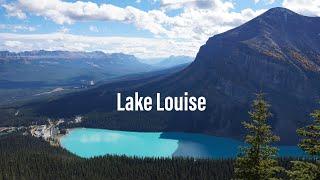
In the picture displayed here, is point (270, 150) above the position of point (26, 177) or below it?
above

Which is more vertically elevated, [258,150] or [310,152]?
[310,152]

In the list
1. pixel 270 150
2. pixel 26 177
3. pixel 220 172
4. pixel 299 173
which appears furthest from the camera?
pixel 220 172

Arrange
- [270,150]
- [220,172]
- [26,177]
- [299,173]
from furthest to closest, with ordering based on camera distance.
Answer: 1. [220,172]
2. [26,177]
3. [270,150]
4. [299,173]

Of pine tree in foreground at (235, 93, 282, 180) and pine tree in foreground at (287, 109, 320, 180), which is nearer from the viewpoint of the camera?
pine tree in foreground at (287, 109, 320, 180)

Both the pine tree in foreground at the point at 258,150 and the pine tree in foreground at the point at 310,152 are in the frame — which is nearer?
the pine tree in foreground at the point at 310,152

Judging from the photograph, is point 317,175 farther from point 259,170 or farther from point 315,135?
point 259,170

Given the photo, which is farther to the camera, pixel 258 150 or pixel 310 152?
pixel 258 150

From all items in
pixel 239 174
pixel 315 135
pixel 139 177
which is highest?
pixel 315 135

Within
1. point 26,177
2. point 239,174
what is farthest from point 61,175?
point 239,174
